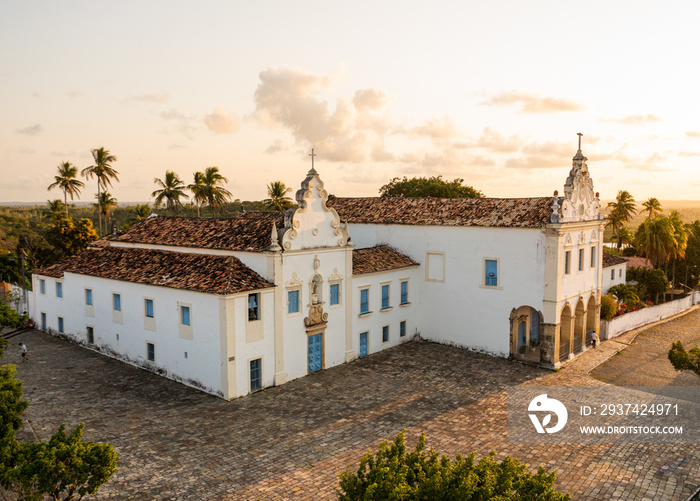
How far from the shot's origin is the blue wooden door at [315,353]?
27.6 meters

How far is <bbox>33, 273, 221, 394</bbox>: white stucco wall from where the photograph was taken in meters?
24.2

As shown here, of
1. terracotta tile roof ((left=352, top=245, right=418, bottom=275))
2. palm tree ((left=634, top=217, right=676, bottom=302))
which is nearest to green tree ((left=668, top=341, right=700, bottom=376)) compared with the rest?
terracotta tile roof ((left=352, top=245, right=418, bottom=275))

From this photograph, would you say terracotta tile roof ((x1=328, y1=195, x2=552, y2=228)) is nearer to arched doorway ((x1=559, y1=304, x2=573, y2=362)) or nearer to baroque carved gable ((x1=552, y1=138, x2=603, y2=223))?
baroque carved gable ((x1=552, y1=138, x2=603, y2=223))

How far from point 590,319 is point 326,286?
63.0 feet

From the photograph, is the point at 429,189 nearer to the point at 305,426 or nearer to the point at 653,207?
the point at 653,207

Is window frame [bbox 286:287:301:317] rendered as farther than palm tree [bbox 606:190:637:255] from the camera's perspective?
No

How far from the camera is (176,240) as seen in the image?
31062 mm

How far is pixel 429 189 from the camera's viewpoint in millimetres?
64250

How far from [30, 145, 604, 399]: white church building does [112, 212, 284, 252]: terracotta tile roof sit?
10 cm

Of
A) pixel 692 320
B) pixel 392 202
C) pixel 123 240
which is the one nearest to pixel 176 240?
pixel 123 240

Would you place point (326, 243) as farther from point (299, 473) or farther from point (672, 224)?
Result: point (672, 224)

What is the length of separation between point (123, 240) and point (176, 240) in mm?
5503

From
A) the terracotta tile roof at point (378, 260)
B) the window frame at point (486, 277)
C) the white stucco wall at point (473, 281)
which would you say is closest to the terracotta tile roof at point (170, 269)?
the terracotta tile roof at point (378, 260)

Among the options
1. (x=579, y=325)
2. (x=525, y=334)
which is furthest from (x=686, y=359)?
(x=579, y=325)
